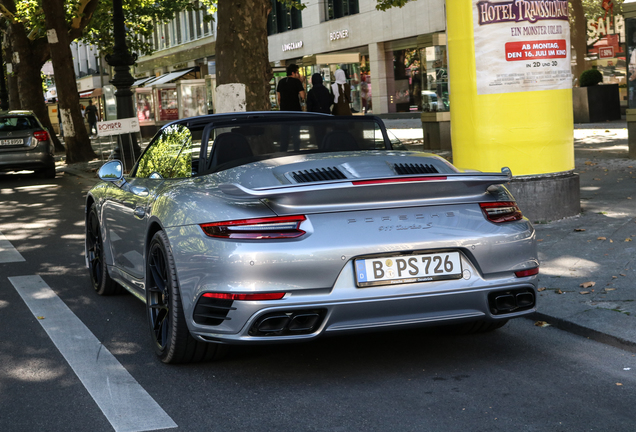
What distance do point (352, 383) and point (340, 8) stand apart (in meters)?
41.4

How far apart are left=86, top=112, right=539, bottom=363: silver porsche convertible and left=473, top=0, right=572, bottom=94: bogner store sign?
4.08m

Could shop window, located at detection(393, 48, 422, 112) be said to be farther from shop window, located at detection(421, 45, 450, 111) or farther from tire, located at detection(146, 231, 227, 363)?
tire, located at detection(146, 231, 227, 363)

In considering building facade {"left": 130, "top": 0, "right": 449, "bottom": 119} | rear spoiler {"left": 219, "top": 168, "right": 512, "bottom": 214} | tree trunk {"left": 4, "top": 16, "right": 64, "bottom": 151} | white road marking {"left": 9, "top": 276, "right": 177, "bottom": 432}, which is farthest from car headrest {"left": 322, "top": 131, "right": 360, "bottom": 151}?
building facade {"left": 130, "top": 0, "right": 449, "bottom": 119}

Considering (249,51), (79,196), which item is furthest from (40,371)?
(79,196)

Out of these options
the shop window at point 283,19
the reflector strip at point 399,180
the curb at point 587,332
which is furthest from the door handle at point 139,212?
the shop window at point 283,19

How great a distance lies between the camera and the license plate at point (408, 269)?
4.05 meters

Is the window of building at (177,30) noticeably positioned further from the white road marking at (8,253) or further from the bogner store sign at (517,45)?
the bogner store sign at (517,45)

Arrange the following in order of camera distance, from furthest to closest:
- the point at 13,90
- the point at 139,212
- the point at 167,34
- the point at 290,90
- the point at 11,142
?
the point at 167,34
the point at 13,90
the point at 11,142
the point at 290,90
the point at 139,212

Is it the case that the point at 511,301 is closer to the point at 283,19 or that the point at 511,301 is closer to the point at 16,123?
the point at 16,123

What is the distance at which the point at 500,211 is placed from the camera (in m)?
4.38

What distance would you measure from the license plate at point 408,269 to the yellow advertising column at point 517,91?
15.7ft

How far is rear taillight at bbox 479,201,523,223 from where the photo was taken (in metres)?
4.33

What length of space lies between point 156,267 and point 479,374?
5.99 ft

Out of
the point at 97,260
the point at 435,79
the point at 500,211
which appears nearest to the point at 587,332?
the point at 500,211
